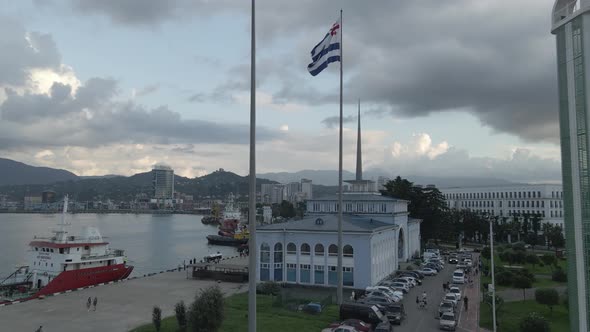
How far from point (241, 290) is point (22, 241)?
81865 mm

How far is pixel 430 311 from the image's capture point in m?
26.6

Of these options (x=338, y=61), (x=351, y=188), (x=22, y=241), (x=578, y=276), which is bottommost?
(x=22, y=241)

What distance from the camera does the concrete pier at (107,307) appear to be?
24.0m

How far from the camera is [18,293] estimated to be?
37.2 metres

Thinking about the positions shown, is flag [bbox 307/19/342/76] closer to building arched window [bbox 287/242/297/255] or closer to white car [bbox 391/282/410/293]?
building arched window [bbox 287/242/297/255]

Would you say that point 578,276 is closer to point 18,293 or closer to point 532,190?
point 18,293

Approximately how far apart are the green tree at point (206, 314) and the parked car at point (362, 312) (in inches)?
295

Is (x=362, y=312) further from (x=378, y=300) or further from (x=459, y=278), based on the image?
(x=459, y=278)

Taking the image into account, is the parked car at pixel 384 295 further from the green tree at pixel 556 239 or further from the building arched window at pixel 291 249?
the green tree at pixel 556 239

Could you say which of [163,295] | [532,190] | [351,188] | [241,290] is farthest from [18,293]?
[532,190]

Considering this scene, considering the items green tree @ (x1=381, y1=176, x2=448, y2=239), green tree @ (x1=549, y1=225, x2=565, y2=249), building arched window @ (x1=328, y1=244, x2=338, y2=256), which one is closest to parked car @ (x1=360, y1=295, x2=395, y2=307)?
building arched window @ (x1=328, y1=244, x2=338, y2=256)

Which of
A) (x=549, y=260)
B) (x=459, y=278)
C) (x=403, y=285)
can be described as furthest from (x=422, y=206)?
(x=403, y=285)

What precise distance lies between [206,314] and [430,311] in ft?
48.7

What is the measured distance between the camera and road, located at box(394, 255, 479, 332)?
75.3 feet
